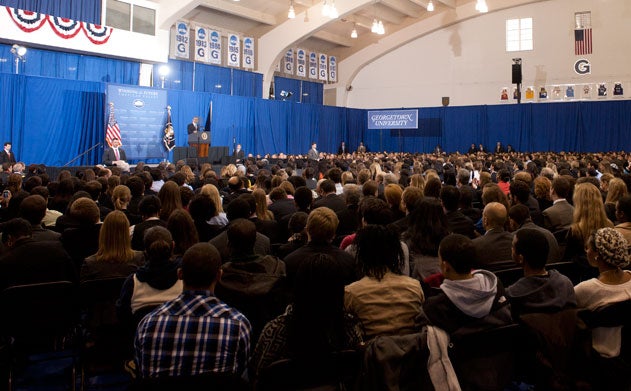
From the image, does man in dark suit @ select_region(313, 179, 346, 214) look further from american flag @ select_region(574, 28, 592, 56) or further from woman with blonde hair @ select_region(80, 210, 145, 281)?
american flag @ select_region(574, 28, 592, 56)

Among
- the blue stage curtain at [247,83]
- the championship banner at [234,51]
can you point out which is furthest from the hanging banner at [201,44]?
the blue stage curtain at [247,83]

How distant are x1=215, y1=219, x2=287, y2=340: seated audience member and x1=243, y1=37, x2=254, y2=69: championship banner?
19.9 meters

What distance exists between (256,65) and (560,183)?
18.7 meters

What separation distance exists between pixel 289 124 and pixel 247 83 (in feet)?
8.09

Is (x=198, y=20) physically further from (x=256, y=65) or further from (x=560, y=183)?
(x=560, y=183)

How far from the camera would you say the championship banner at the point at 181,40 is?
63.1 feet

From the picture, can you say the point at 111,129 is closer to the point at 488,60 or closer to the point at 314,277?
the point at 314,277

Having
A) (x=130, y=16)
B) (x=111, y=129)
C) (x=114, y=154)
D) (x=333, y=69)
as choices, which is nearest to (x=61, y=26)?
(x=130, y=16)

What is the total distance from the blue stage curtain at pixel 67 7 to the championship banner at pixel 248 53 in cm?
735

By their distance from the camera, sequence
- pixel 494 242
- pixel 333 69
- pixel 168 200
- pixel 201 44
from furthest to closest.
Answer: pixel 333 69, pixel 201 44, pixel 168 200, pixel 494 242

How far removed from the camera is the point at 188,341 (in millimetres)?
1988

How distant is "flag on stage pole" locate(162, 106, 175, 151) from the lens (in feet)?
52.9

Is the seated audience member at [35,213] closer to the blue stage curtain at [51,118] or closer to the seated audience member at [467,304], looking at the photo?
the seated audience member at [467,304]

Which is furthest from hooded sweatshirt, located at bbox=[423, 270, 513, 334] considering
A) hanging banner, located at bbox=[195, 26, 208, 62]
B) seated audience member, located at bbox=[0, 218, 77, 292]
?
hanging banner, located at bbox=[195, 26, 208, 62]
